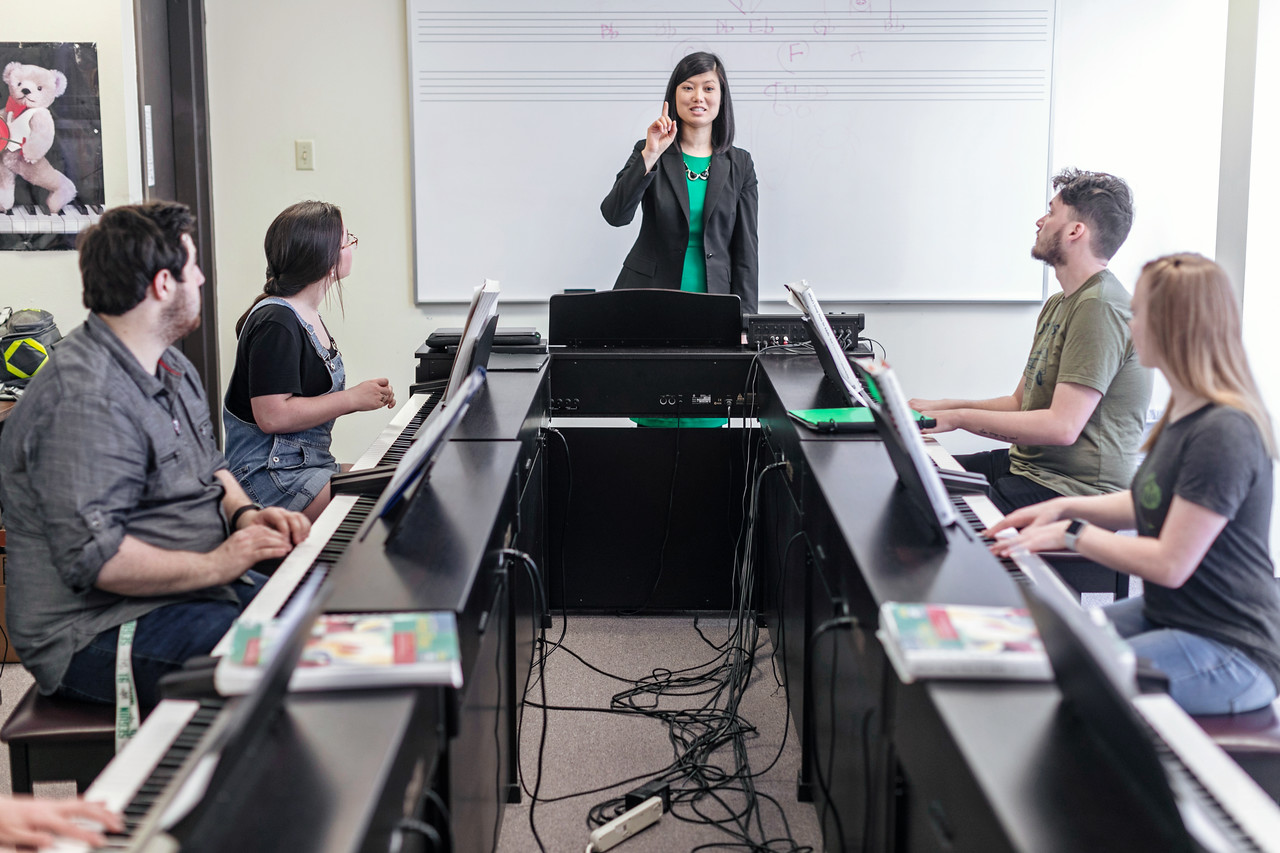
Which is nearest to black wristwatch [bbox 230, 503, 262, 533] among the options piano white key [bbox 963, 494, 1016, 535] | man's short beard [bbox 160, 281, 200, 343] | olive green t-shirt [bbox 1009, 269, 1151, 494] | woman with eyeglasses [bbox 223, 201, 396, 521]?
man's short beard [bbox 160, 281, 200, 343]

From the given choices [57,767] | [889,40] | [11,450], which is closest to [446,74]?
[889,40]

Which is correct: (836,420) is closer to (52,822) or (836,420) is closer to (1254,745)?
(1254,745)

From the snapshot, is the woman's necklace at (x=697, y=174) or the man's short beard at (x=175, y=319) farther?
the woman's necklace at (x=697, y=174)

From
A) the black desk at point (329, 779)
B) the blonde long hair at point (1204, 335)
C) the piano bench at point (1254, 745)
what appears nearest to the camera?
the black desk at point (329, 779)

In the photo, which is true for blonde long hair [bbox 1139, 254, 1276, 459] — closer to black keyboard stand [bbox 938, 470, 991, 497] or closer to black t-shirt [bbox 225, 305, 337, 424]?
black keyboard stand [bbox 938, 470, 991, 497]

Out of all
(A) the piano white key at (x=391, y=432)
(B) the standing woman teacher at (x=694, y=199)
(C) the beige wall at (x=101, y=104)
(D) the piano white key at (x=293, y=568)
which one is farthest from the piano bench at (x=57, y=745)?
(C) the beige wall at (x=101, y=104)

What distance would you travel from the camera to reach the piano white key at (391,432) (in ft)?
8.17

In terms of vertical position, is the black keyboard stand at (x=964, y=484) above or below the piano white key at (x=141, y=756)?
above

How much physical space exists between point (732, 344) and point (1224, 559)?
1809mm

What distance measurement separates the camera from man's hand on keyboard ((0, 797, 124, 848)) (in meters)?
1.08

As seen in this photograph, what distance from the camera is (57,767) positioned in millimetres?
1661

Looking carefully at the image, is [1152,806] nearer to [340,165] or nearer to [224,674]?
[224,674]

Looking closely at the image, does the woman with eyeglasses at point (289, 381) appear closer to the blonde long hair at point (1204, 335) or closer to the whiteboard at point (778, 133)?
the whiteboard at point (778, 133)

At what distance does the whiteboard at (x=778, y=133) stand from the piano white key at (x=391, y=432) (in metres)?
1.51
